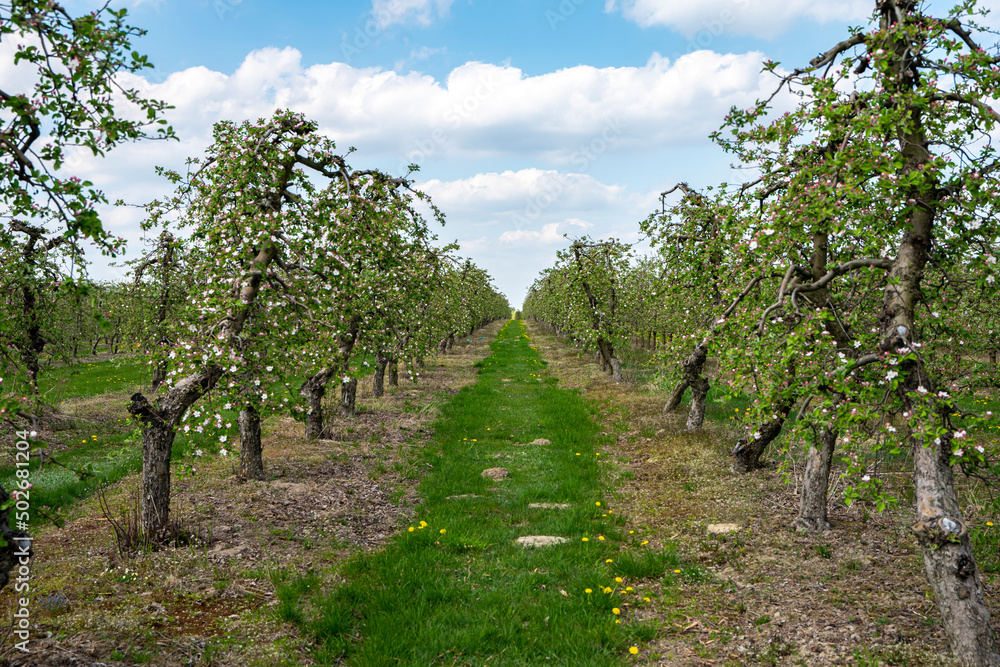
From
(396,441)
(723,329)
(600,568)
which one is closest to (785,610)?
(600,568)

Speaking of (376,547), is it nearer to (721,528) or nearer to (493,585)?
(493,585)

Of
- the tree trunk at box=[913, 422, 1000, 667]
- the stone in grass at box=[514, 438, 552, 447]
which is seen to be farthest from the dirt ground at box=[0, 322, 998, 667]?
the stone in grass at box=[514, 438, 552, 447]

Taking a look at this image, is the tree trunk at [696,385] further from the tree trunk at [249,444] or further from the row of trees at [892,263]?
the tree trunk at [249,444]

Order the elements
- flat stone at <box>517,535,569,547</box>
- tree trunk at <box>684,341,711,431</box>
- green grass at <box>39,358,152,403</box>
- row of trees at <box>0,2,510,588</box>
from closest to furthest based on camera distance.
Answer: row of trees at <box>0,2,510,588</box> < flat stone at <box>517,535,569,547</box> < tree trunk at <box>684,341,711,431</box> < green grass at <box>39,358,152,403</box>

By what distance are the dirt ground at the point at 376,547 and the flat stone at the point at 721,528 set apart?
0.12 m

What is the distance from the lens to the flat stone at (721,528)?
9.09m

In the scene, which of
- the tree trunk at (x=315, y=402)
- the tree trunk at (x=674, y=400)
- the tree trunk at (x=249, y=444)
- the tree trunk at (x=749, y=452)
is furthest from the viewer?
the tree trunk at (x=674, y=400)

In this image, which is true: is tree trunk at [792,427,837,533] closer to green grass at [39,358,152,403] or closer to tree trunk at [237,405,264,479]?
tree trunk at [237,405,264,479]

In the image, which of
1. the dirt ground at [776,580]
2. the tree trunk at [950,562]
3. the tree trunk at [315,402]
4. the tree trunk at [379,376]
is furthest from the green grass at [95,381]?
the tree trunk at [950,562]

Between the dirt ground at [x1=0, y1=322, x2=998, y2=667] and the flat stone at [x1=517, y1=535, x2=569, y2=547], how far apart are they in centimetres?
158

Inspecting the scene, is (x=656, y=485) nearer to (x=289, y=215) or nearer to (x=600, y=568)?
(x=600, y=568)

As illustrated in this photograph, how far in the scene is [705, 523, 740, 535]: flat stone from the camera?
358 inches

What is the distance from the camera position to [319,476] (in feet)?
39.6

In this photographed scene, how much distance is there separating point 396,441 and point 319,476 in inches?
144
